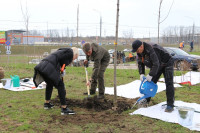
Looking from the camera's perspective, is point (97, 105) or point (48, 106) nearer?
point (48, 106)

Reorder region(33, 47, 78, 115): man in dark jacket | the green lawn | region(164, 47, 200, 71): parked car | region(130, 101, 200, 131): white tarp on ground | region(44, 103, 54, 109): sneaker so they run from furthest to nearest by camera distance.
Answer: region(164, 47, 200, 71): parked car, region(44, 103, 54, 109): sneaker, region(33, 47, 78, 115): man in dark jacket, region(130, 101, 200, 131): white tarp on ground, the green lawn

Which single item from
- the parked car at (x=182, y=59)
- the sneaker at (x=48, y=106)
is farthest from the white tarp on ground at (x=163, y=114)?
the parked car at (x=182, y=59)

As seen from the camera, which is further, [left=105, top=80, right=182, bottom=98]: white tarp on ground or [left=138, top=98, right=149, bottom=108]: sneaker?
[left=105, top=80, right=182, bottom=98]: white tarp on ground

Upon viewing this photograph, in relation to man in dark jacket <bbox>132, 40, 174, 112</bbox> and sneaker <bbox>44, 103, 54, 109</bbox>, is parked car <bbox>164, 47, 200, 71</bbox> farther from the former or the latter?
sneaker <bbox>44, 103, 54, 109</bbox>

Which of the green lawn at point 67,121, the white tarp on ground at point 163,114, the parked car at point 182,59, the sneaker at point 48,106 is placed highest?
the parked car at point 182,59

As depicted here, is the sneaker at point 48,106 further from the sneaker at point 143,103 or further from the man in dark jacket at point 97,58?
the sneaker at point 143,103

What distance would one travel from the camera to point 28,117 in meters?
4.31

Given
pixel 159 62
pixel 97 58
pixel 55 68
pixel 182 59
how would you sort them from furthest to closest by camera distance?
pixel 182 59, pixel 97 58, pixel 159 62, pixel 55 68

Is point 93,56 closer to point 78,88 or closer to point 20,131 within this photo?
point 78,88

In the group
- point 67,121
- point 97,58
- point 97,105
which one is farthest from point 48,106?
point 97,58

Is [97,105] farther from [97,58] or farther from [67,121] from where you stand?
[97,58]

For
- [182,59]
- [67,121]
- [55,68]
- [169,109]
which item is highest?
[55,68]

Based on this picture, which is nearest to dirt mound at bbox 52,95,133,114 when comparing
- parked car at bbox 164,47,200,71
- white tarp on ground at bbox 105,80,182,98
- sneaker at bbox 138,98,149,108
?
sneaker at bbox 138,98,149,108

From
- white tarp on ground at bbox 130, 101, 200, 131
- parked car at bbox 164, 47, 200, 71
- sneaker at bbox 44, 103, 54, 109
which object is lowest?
white tarp on ground at bbox 130, 101, 200, 131
